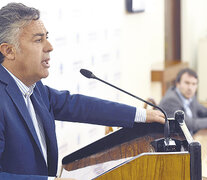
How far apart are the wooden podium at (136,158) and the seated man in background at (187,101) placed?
1.90 meters

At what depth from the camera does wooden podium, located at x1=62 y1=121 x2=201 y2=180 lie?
127 centimetres

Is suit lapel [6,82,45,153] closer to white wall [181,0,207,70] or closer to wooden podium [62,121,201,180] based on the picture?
wooden podium [62,121,201,180]

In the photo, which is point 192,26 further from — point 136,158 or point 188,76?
point 136,158

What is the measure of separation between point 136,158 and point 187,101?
108 inches

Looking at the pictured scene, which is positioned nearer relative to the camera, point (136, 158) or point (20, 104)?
point (136, 158)

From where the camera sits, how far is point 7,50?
149 cm

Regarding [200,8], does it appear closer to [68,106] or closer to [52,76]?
[52,76]

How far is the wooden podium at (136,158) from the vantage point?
1.27 m

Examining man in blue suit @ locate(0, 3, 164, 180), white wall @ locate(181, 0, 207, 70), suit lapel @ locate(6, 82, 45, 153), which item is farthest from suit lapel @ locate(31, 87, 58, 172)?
white wall @ locate(181, 0, 207, 70)

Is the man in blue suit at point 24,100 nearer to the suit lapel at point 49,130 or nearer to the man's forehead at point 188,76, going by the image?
the suit lapel at point 49,130

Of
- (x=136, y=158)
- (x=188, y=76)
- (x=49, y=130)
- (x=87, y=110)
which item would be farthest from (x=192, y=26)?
(x=136, y=158)

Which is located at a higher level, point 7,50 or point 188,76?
point 7,50

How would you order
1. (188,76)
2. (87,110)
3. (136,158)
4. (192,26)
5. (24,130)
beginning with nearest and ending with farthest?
(136,158)
(24,130)
(87,110)
(188,76)
(192,26)

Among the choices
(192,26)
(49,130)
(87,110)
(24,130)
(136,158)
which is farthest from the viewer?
(192,26)
